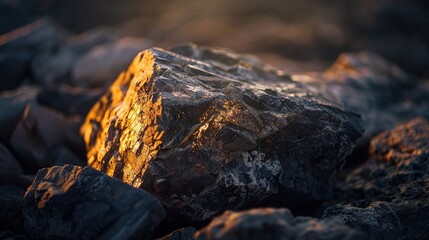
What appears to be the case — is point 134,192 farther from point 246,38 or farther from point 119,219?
point 246,38

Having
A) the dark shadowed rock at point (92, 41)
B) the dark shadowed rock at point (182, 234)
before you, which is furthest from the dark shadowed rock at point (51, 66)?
the dark shadowed rock at point (182, 234)

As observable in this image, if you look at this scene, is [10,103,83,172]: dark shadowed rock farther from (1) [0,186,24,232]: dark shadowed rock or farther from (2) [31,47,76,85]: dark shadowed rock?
(2) [31,47,76,85]: dark shadowed rock

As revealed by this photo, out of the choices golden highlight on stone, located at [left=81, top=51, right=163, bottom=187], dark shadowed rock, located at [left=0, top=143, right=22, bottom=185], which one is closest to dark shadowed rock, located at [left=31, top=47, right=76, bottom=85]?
dark shadowed rock, located at [left=0, top=143, right=22, bottom=185]

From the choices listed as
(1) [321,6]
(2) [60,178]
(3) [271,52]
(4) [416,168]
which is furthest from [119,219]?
(1) [321,6]

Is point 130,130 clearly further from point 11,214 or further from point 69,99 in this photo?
point 69,99

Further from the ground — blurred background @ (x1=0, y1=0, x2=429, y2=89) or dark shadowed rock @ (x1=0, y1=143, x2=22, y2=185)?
blurred background @ (x1=0, y1=0, x2=429, y2=89)

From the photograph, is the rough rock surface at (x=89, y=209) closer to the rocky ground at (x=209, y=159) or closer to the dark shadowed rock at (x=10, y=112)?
the rocky ground at (x=209, y=159)

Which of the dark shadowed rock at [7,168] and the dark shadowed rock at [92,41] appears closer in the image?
the dark shadowed rock at [7,168]
